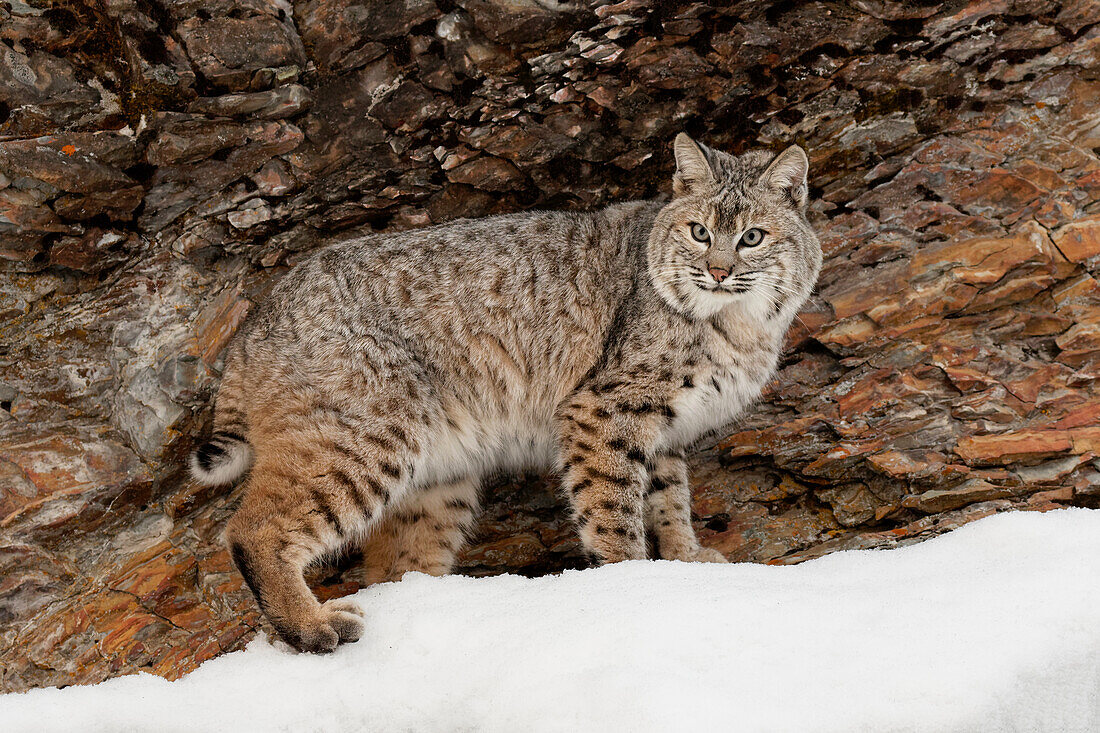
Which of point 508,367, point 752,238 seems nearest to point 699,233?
point 752,238

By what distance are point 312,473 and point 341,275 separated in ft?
→ 3.67

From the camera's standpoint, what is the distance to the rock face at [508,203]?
13.0 feet

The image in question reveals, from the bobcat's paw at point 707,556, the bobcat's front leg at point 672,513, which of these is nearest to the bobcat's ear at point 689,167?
the bobcat's front leg at point 672,513

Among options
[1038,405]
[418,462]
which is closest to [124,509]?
[418,462]

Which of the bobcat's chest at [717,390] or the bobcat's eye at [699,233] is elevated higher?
the bobcat's eye at [699,233]

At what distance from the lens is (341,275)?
14.3 ft

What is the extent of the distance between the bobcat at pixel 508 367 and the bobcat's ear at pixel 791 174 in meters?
0.01

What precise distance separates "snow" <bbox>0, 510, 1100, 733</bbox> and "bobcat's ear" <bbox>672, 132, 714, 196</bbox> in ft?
6.51

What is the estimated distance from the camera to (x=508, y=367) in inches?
175

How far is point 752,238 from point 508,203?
1.51 metres

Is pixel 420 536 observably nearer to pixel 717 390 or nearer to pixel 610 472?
pixel 610 472

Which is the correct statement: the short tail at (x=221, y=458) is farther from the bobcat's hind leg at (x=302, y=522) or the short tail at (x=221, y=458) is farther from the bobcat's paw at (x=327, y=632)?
the bobcat's paw at (x=327, y=632)

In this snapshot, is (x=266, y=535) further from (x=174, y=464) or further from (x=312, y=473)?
(x=174, y=464)

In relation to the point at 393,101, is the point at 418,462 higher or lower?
lower
